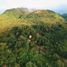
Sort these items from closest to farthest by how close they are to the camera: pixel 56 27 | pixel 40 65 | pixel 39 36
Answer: pixel 40 65 < pixel 39 36 < pixel 56 27

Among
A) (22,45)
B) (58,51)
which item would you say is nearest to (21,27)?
(22,45)

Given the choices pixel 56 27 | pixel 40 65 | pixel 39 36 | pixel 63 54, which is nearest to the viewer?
pixel 40 65

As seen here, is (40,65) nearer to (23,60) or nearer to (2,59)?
(23,60)

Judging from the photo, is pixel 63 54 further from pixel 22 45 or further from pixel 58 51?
pixel 22 45

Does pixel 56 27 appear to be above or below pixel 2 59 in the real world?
below

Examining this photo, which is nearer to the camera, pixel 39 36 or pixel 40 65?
pixel 40 65

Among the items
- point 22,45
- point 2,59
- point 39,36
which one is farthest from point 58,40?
point 2,59
